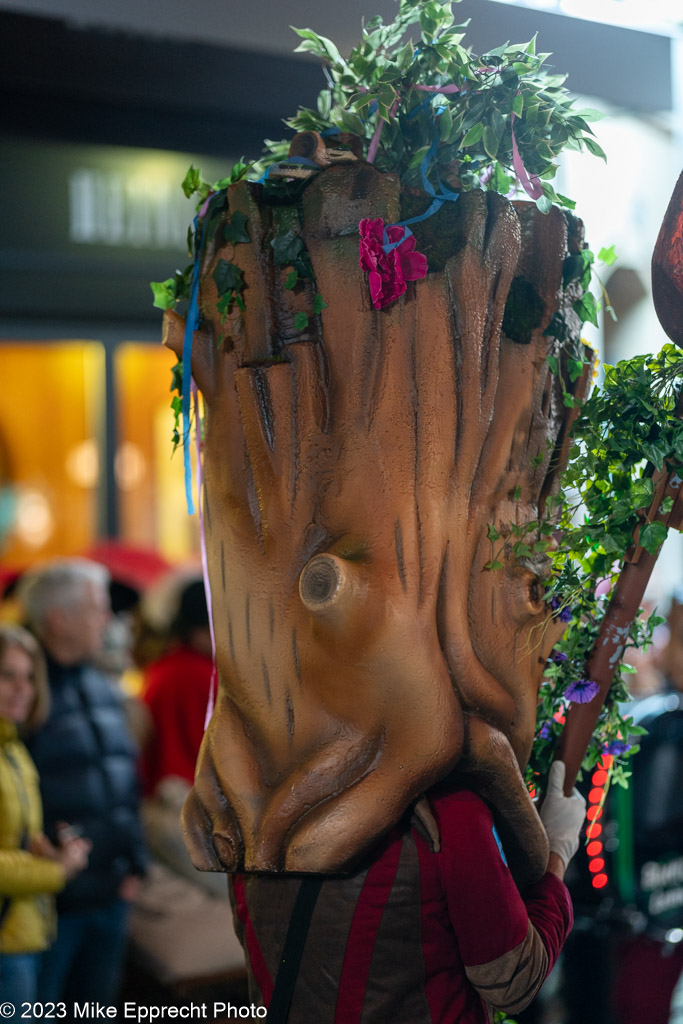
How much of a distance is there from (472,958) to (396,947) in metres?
0.12

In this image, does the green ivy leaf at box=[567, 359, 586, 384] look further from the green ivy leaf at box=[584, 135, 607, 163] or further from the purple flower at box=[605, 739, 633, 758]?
the purple flower at box=[605, 739, 633, 758]

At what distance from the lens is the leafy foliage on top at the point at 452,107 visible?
1.84m

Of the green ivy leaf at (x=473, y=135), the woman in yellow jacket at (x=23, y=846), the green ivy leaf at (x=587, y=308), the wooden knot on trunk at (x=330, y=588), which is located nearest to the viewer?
the wooden knot on trunk at (x=330, y=588)

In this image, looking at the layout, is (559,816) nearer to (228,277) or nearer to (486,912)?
(486,912)

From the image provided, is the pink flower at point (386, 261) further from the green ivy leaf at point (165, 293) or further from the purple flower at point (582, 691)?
the purple flower at point (582, 691)

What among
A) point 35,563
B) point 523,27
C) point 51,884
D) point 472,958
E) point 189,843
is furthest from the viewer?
point 35,563

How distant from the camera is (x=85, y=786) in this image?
3.34 meters

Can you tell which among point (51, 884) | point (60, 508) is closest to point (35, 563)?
point (60, 508)

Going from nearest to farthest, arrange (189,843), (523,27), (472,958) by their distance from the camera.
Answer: (472,958) → (189,843) → (523,27)

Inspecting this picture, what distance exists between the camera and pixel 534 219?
6.40 feet

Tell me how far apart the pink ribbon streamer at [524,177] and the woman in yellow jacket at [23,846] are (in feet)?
6.60

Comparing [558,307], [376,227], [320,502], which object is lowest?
[320,502]

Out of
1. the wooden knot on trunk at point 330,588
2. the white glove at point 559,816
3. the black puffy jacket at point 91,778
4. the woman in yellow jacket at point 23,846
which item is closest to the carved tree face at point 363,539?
the wooden knot on trunk at point 330,588

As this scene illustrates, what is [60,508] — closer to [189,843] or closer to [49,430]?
[49,430]
